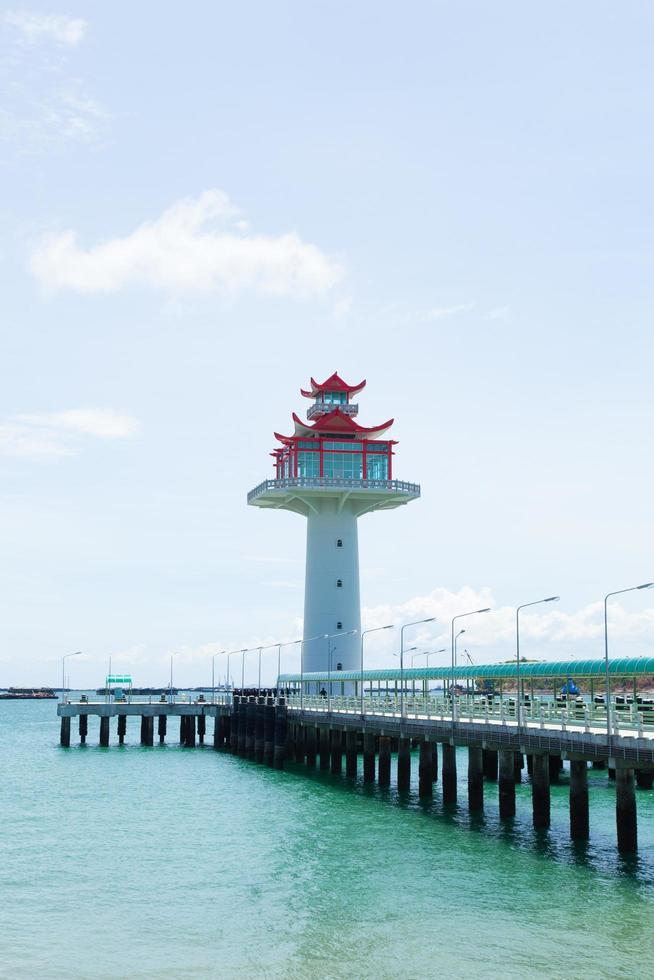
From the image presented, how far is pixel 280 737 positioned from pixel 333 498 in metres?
22.1

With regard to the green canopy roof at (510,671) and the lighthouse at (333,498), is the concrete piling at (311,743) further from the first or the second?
the lighthouse at (333,498)

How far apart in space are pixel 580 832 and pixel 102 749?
195 ft

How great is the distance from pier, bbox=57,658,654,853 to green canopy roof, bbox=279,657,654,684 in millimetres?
72

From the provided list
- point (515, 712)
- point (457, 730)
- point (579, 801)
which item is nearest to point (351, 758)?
point (457, 730)

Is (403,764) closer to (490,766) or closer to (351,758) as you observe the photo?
(351,758)

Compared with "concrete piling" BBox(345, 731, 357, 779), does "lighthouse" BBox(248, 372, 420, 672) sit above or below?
above

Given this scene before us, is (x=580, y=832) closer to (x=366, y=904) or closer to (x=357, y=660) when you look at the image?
(x=366, y=904)

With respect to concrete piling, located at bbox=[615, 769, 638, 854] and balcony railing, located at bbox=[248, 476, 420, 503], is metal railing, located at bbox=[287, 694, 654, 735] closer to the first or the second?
concrete piling, located at bbox=[615, 769, 638, 854]

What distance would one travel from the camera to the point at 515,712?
47.4m

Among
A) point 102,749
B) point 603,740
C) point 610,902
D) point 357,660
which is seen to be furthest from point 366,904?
point 102,749

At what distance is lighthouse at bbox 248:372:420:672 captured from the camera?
89562mm

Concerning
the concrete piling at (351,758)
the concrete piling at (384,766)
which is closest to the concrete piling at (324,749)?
the concrete piling at (351,758)

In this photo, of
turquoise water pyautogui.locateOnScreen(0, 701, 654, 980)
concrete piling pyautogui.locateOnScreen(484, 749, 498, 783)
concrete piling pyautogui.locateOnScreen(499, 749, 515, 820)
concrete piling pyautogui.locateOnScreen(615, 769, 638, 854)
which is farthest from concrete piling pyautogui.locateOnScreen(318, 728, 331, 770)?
concrete piling pyautogui.locateOnScreen(615, 769, 638, 854)

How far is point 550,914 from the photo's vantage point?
3178 centimetres
